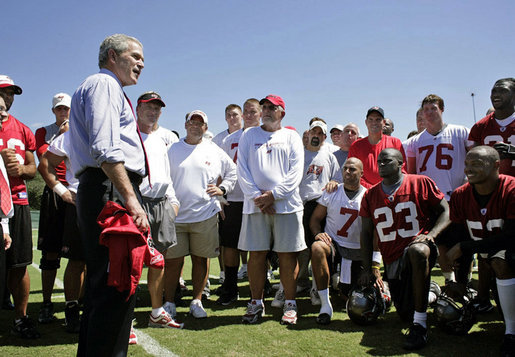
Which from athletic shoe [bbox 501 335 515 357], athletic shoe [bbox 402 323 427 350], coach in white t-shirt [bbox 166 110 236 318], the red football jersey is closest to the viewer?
athletic shoe [bbox 501 335 515 357]

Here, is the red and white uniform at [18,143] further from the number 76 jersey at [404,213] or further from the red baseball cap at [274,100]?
the number 76 jersey at [404,213]

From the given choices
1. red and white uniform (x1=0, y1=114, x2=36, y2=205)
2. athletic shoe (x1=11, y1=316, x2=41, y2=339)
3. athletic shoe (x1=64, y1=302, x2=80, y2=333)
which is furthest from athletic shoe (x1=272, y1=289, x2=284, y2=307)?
red and white uniform (x1=0, y1=114, x2=36, y2=205)

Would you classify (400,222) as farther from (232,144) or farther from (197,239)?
(232,144)

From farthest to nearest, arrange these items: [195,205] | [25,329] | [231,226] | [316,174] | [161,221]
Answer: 1. [231,226]
2. [316,174]
3. [195,205]
4. [161,221]
5. [25,329]

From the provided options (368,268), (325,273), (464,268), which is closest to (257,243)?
(325,273)

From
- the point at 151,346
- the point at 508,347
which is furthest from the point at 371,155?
the point at 151,346

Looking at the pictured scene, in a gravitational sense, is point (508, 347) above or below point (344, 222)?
below

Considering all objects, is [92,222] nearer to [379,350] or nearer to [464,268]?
[379,350]

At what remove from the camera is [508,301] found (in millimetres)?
3441

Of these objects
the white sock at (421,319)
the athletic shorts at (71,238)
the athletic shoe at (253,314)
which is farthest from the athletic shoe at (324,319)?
the athletic shorts at (71,238)

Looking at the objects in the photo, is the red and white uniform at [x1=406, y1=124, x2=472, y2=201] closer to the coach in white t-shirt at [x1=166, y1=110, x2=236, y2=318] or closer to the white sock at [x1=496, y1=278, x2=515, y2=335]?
the white sock at [x1=496, y1=278, x2=515, y2=335]

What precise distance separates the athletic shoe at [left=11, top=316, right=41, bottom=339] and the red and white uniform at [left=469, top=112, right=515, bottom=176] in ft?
17.3

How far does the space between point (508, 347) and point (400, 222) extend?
1456 mm

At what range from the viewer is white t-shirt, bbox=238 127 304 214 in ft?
15.7
